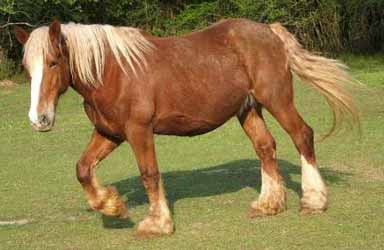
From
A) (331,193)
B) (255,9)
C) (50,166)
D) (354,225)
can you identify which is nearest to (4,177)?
(50,166)

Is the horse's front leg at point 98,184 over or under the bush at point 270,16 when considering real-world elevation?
over

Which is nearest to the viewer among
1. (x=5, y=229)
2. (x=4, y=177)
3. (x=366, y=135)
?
(x=5, y=229)

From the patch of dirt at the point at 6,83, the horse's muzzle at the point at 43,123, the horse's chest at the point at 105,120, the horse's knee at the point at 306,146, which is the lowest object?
the patch of dirt at the point at 6,83

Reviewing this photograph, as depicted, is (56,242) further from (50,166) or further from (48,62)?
(50,166)

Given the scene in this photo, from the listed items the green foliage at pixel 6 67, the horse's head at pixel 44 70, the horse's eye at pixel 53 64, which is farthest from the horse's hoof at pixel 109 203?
the green foliage at pixel 6 67

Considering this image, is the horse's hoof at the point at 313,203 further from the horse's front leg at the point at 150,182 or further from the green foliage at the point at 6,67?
the green foliage at the point at 6,67

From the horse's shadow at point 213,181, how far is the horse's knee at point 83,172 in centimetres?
118

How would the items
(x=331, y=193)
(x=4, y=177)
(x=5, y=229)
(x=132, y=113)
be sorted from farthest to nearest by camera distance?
(x=4, y=177)
(x=331, y=193)
(x=5, y=229)
(x=132, y=113)

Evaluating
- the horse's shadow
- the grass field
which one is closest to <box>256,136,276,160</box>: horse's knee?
the grass field

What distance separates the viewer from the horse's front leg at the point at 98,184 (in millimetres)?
6984

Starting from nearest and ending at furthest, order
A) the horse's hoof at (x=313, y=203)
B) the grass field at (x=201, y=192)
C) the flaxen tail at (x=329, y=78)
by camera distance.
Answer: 1. the grass field at (x=201, y=192)
2. the horse's hoof at (x=313, y=203)
3. the flaxen tail at (x=329, y=78)

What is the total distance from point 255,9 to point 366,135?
1611 cm

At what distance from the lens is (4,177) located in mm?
10758

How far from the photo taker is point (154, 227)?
22.3ft
